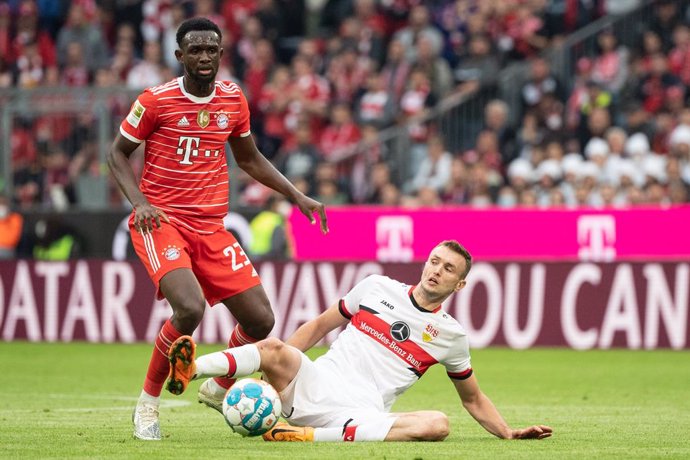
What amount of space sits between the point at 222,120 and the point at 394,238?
420 inches

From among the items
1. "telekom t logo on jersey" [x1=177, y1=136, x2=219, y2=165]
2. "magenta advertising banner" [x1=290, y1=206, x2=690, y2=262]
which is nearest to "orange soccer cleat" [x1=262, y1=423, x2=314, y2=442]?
"telekom t logo on jersey" [x1=177, y1=136, x2=219, y2=165]

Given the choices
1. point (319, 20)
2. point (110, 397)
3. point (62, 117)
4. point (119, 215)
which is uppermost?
point (319, 20)

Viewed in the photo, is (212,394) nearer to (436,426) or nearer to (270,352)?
(270,352)

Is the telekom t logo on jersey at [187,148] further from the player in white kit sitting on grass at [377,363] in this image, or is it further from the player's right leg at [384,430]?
the player's right leg at [384,430]

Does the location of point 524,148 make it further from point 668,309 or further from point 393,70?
point 668,309

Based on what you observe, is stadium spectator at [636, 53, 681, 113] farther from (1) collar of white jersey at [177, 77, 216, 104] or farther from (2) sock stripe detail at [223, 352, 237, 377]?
(2) sock stripe detail at [223, 352, 237, 377]

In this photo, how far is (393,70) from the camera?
71.9ft

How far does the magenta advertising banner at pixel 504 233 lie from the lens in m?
18.5

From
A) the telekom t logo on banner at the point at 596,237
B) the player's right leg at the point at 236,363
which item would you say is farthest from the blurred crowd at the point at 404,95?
the player's right leg at the point at 236,363

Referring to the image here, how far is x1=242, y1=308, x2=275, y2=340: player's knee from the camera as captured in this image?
8953mm

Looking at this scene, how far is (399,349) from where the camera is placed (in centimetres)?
833

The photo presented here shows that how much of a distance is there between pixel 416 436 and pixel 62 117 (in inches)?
529

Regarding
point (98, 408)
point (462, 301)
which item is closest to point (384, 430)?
point (98, 408)

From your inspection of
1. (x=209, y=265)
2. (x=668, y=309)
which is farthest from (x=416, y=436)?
(x=668, y=309)
